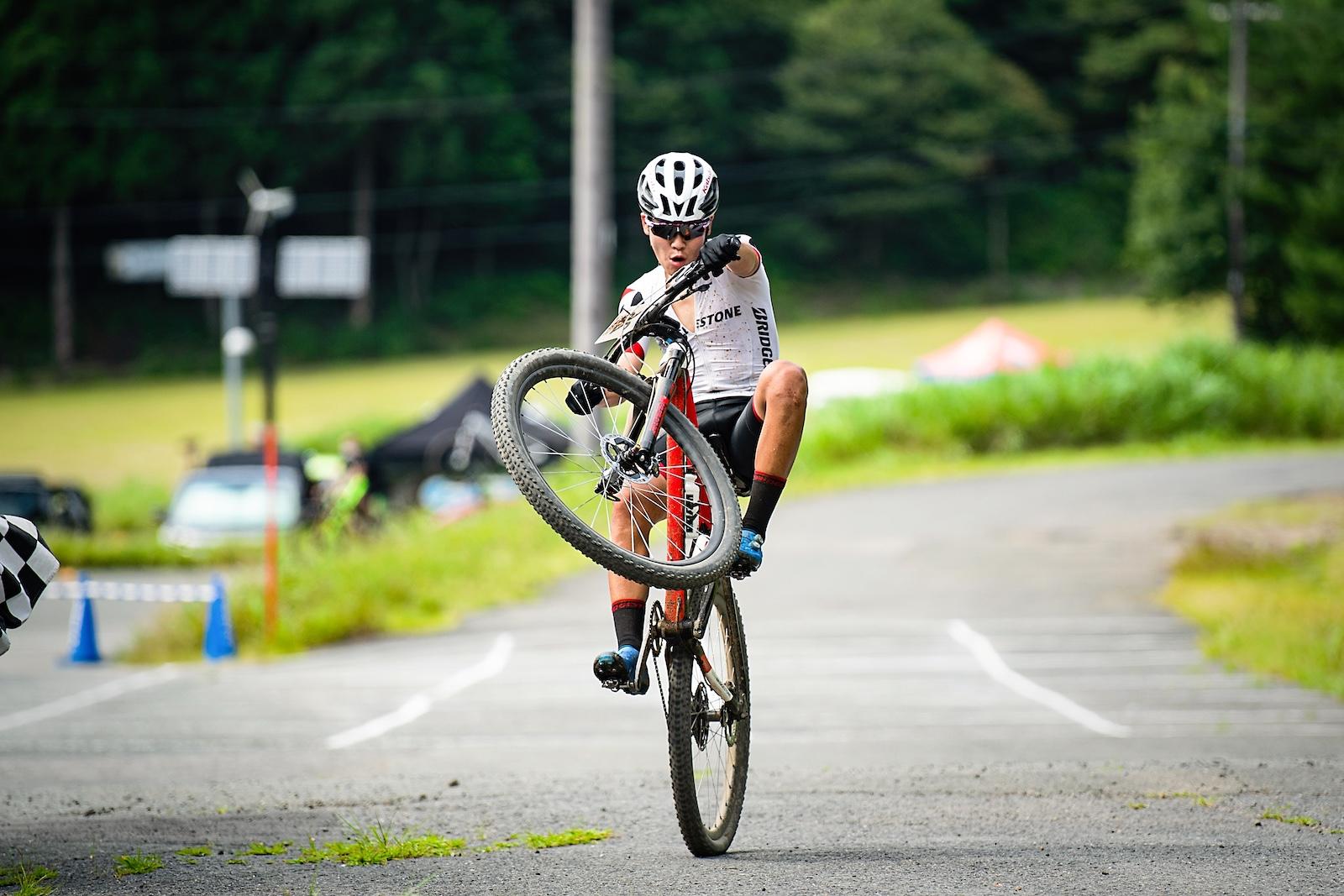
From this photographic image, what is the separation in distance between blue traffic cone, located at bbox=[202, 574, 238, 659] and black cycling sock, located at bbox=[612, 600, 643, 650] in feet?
44.7

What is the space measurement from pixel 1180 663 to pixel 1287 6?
166ft

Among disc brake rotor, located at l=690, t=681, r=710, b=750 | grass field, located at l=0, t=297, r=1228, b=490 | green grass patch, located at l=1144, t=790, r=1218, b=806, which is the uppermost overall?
disc brake rotor, located at l=690, t=681, r=710, b=750

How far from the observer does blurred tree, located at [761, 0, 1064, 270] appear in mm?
82938

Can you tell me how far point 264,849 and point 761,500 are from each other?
235cm

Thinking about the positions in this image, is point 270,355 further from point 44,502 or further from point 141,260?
point 141,260

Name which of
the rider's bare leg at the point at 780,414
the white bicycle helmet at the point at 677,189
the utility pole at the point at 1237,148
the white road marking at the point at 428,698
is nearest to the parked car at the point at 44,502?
the white road marking at the point at 428,698

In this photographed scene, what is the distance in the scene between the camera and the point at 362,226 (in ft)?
263

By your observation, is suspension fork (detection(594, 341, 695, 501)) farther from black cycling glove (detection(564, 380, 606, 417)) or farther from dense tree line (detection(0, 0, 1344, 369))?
dense tree line (detection(0, 0, 1344, 369))

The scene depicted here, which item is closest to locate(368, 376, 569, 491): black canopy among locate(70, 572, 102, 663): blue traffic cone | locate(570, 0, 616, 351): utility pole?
locate(570, 0, 616, 351): utility pole

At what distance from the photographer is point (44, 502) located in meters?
36.1

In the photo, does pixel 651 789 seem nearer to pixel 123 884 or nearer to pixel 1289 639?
pixel 123 884

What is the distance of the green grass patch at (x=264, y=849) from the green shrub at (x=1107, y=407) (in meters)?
29.8

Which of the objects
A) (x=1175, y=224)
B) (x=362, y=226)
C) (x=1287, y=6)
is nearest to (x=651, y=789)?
(x=1175, y=224)

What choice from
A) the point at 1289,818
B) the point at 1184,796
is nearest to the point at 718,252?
the point at 1289,818
